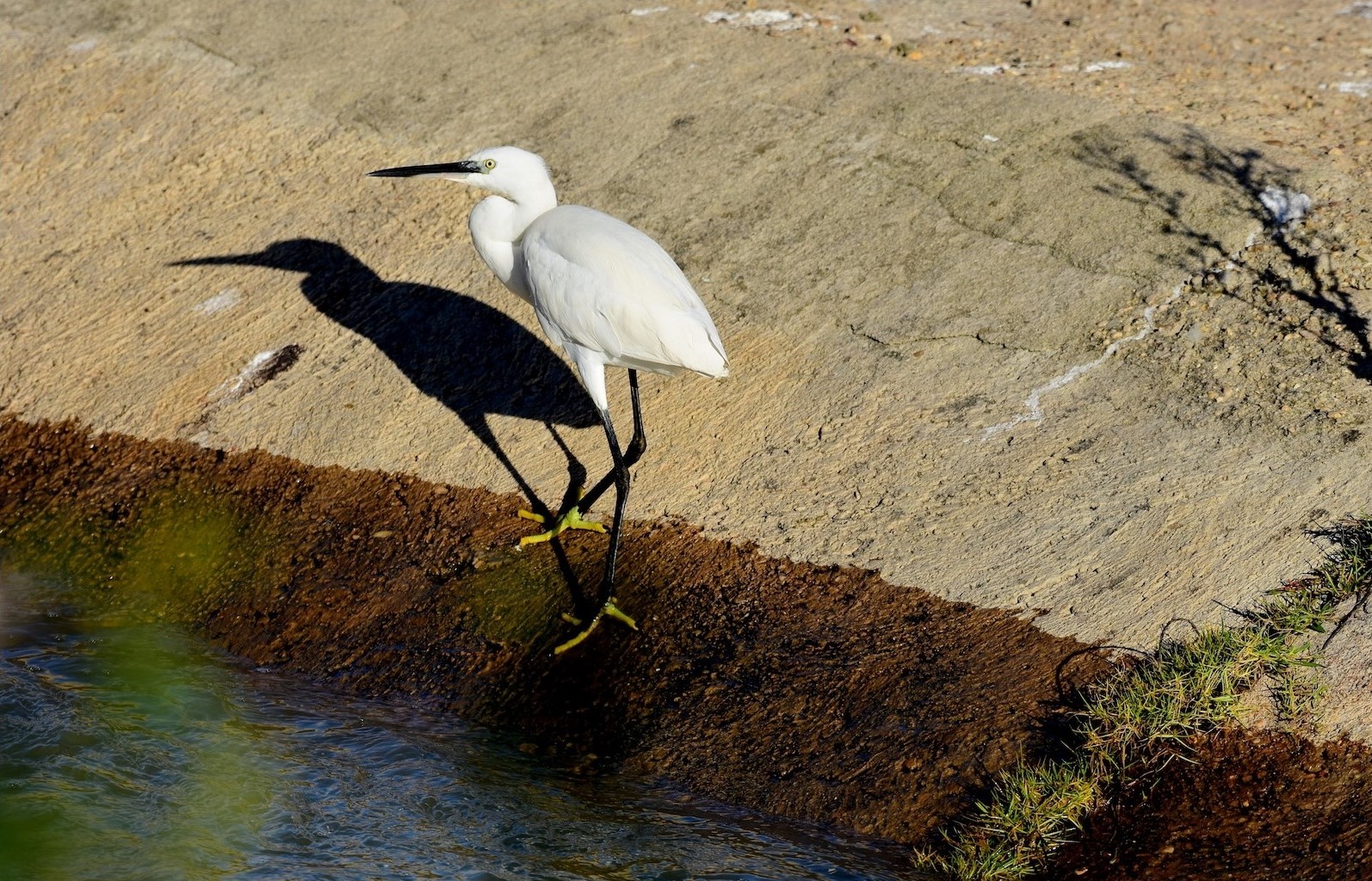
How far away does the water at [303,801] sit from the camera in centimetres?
374

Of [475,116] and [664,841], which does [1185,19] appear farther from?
[664,841]

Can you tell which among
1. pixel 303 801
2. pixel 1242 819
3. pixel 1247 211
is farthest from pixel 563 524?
pixel 1247 211

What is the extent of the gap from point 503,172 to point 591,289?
0.70 meters

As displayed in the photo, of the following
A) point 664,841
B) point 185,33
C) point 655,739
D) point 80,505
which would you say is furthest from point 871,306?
point 185,33

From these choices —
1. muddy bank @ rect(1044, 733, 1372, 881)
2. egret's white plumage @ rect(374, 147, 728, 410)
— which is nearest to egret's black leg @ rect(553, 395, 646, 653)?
egret's white plumage @ rect(374, 147, 728, 410)

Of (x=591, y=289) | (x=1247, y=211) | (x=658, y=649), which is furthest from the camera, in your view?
(x=1247, y=211)

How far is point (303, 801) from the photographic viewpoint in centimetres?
405

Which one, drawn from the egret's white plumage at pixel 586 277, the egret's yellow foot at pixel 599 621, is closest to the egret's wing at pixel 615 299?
the egret's white plumage at pixel 586 277

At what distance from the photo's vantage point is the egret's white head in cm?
528

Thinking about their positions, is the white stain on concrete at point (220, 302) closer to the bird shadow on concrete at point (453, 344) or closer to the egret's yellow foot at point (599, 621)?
the bird shadow on concrete at point (453, 344)

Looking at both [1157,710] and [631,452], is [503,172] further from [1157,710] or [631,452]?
[1157,710]

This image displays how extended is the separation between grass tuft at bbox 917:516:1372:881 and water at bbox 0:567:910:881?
0.95 ft

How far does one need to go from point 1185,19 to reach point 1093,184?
2.48 metres

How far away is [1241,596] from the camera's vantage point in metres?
4.40
